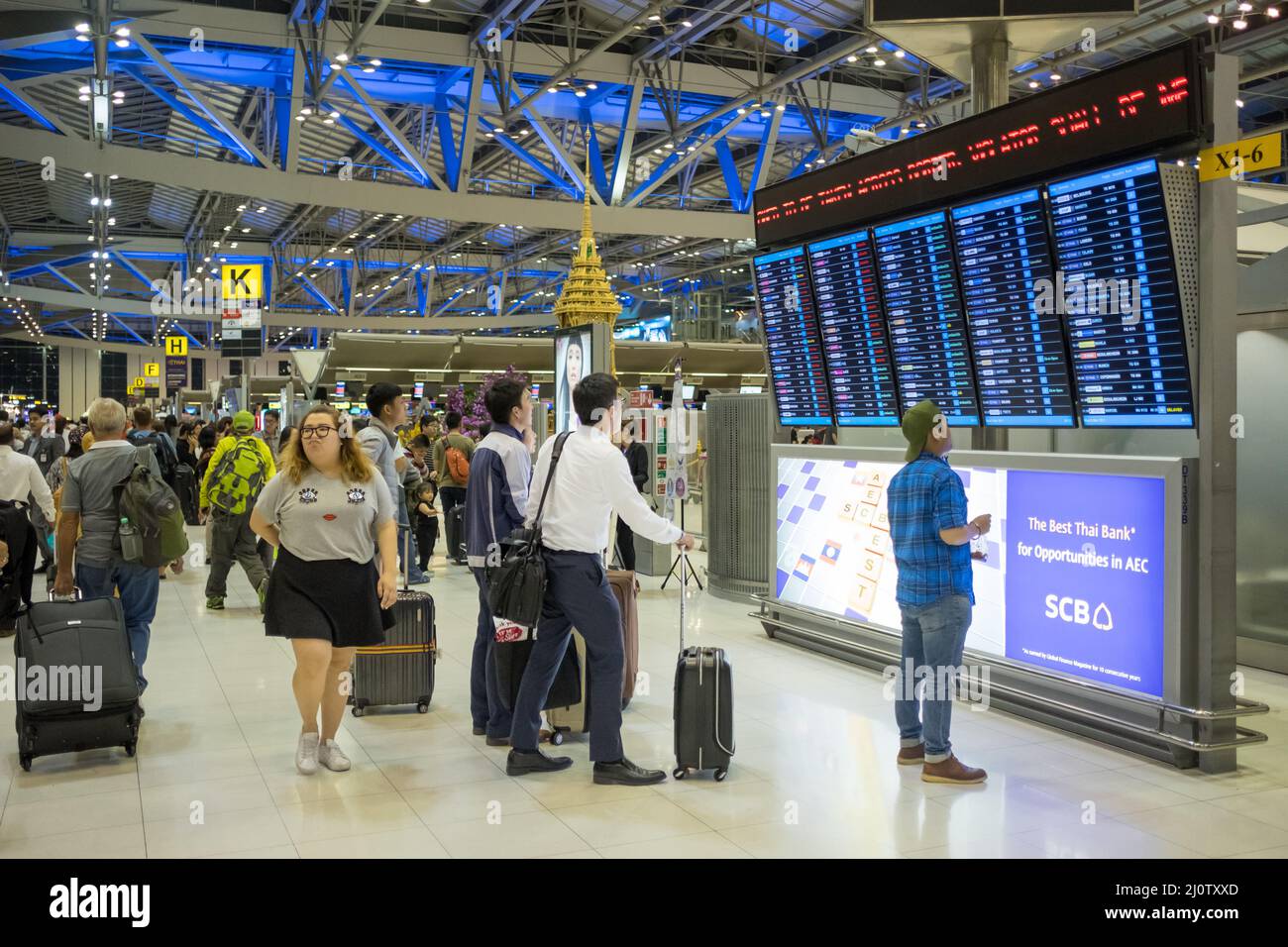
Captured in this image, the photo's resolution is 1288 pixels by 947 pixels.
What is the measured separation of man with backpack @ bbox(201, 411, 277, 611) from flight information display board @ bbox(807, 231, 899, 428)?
16.0ft

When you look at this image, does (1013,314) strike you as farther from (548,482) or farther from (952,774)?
(548,482)

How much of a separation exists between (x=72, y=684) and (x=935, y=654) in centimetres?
376

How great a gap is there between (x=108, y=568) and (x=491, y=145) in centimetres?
1798

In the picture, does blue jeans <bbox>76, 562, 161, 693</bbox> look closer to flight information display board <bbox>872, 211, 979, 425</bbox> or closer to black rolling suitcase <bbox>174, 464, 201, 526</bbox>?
flight information display board <bbox>872, 211, 979, 425</bbox>

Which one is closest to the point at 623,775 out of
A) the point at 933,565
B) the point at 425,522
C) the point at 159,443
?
the point at 933,565

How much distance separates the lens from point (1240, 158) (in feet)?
16.0

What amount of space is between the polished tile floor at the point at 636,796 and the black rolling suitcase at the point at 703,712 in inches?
4.2

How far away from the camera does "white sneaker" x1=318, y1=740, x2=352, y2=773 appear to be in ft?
16.7

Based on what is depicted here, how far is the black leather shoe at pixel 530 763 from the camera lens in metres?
5.00

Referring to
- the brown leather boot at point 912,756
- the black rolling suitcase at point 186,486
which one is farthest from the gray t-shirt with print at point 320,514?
the black rolling suitcase at point 186,486

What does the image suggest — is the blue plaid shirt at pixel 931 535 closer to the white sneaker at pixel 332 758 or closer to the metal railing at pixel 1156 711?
the metal railing at pixel 1156 711

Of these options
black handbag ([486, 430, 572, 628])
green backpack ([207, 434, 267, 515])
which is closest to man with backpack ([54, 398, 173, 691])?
black handbag ([486, 430, 572, 628])

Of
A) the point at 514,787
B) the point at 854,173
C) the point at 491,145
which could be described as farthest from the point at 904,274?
the point at 491,145
